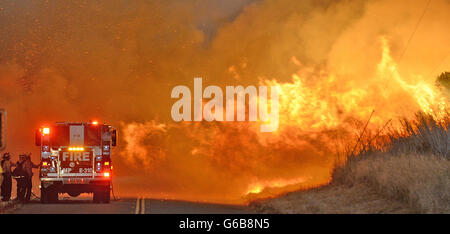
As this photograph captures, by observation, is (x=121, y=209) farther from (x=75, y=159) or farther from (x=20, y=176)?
(x=20, y=176)

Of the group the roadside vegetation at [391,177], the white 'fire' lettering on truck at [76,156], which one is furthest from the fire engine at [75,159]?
the roadside vegetation at [391,177]

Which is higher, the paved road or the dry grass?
the dry grass

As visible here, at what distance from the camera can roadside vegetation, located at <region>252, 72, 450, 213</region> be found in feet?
78.4

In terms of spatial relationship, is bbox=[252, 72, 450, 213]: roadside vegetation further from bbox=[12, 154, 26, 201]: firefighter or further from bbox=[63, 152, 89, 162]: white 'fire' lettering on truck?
bbox=[12, 154, 26, 201]: firefighter

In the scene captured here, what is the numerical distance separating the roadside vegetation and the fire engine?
6.67 meters

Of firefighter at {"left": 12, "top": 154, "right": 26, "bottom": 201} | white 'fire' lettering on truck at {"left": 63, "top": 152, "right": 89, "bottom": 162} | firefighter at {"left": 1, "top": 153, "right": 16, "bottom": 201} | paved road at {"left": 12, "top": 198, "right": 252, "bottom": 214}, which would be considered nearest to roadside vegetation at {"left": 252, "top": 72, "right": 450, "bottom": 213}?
paved road at {"left": 12, "top": 198, "right": 252, "bottom": 214}

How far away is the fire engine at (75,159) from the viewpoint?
31359 mm

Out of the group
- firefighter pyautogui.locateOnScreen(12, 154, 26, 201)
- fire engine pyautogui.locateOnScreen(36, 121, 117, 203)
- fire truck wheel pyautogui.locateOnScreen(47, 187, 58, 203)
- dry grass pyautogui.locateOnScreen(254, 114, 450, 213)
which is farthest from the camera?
fire truck wheel pyautogui.locateOnScreen(47, 187, 58, 203)

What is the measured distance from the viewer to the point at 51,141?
31484 millimetres

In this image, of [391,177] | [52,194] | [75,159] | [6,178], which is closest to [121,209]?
[75,159]

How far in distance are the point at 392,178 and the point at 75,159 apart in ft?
43.6

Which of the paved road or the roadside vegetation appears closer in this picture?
the roadside vegetation

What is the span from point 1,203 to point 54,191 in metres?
3.18
